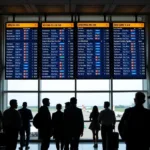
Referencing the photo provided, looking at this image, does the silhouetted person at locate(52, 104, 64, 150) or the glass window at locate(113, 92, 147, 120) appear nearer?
the silhouetted person at locate(52, 104, 64, 150)

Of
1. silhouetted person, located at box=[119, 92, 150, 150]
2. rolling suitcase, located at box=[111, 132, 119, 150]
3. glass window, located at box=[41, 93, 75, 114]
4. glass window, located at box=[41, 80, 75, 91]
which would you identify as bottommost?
rolling suitcase, located at box=[111, 132, 119, 150]

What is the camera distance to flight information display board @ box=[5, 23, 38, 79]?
8953mm

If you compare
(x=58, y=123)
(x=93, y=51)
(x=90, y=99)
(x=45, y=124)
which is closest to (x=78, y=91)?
(x=90, y=99)

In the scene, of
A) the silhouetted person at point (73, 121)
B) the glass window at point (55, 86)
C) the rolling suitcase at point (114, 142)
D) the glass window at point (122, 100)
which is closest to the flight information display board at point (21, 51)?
the silhouetted person at point (73, 121)

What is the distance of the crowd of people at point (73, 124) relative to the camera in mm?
4504

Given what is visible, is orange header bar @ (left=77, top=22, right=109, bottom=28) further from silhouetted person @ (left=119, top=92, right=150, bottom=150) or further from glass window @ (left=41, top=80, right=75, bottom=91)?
glass window @ (left=41, top=80, right=75, bottom=91)

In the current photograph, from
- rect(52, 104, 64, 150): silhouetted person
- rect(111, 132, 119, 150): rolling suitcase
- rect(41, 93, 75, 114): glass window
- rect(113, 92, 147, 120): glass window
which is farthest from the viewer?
rect(41, 93, 75, 114): glass window

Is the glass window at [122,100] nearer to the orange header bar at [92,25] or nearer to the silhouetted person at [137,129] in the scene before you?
the orange header bar at [92,25]

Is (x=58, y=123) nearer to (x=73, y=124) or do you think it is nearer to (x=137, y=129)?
(x=73, y=124)

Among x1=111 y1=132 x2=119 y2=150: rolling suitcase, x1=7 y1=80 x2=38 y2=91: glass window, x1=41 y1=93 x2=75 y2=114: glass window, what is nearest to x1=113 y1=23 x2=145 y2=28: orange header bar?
x1=111 y1=132 x2=119 y2=150: rolling suitcase

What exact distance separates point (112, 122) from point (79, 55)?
91.1 inches

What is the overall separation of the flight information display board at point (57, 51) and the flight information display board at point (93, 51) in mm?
222

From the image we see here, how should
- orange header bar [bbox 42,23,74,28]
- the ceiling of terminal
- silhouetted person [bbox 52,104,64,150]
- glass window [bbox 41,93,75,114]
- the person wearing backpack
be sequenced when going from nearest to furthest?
the person wearing backpack → orange header bar [bbox 42,23,74,28] → the ceiling of terminal → silhouetted person [bbox 52,104,64,150] → glass window [bbox 41,93,75,114]

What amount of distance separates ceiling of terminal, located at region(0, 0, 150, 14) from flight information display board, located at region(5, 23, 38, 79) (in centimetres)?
69
